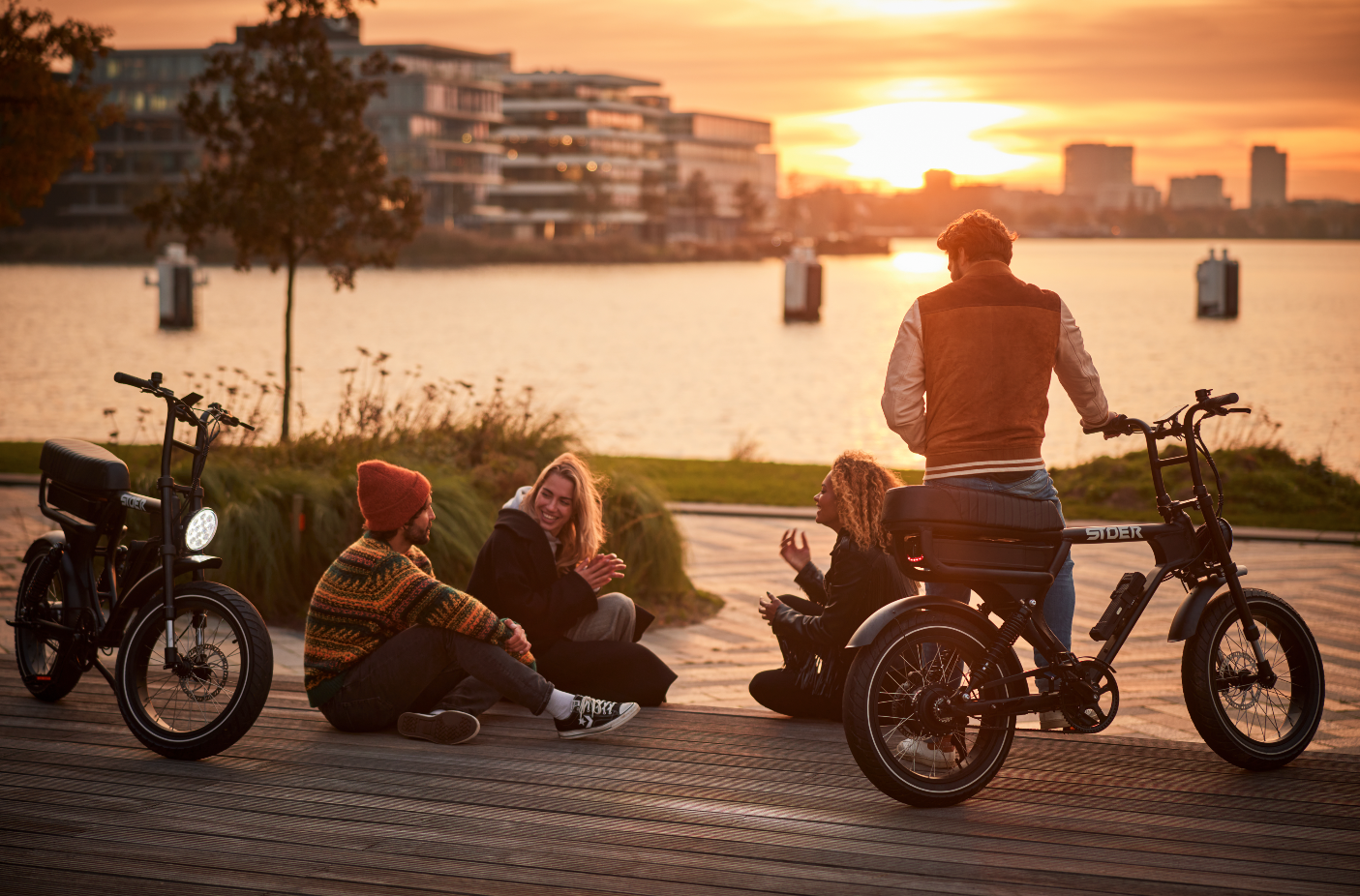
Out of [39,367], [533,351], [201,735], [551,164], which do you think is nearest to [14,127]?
[201,735]

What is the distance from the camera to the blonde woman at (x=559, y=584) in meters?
5.68

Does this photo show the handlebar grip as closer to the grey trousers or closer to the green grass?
the grey trousers

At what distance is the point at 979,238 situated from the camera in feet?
15.7

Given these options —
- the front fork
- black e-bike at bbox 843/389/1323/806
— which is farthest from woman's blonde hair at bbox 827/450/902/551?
the front fork

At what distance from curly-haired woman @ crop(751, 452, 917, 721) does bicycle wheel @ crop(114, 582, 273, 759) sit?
6.23 feet

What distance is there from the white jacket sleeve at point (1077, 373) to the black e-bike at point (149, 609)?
9.36 ft

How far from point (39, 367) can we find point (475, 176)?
321 ft

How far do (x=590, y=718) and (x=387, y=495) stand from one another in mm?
1092

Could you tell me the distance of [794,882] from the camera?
3.70m

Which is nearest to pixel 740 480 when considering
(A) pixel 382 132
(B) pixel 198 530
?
(B) pixel 198 530

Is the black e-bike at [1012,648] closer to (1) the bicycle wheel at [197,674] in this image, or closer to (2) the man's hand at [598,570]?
(2) the man's hand at [598,570]

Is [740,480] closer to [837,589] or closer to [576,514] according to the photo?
[576,514]

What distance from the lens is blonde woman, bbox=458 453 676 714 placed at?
568 centimetres

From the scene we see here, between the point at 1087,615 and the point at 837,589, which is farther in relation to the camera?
the point at 1087,615
